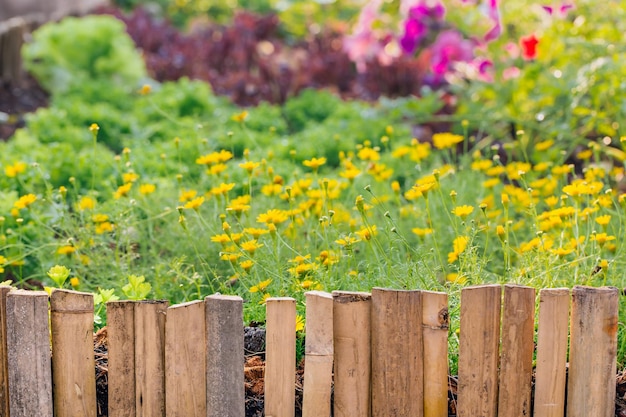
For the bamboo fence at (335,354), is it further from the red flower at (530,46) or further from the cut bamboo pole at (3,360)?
the red flower at (530,46)

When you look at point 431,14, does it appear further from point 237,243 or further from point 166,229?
point 237,243

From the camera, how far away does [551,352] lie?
2207mm

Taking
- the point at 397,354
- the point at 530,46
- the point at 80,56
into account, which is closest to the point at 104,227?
the point at 397,354

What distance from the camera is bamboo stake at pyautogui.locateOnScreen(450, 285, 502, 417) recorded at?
217 cm

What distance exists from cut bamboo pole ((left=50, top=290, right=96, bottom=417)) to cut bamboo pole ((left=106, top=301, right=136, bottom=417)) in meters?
0.05

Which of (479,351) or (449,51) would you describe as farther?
(449,51)

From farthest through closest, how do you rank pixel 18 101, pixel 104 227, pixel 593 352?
1. pixel 18 101
2. pixel 104 227
3. pixel 593 352

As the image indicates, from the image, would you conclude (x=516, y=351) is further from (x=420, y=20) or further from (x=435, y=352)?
(x=420, y=20)

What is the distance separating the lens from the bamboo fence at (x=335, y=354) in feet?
7.18

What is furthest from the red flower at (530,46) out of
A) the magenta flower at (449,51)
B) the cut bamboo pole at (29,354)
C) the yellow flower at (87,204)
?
the cut bamboo pole at (29,354)

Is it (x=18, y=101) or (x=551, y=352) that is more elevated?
(x=18, y=101)

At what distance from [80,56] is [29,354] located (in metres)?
4.99

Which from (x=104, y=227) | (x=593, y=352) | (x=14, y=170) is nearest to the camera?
(x=593, y=352)

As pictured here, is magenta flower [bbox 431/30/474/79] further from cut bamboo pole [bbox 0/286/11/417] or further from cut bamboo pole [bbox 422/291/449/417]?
cut bamboo pole [bbox 0/286/11/417]
